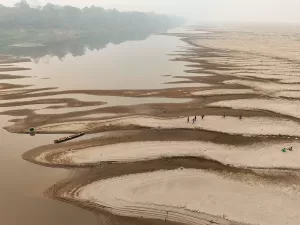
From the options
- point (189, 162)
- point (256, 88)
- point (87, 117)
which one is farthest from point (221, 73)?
point (189, 162)

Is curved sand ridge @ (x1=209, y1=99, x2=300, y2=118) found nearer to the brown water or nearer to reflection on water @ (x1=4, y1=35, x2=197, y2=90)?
reflection on water @ (x1=4, y1=35, x2=197, y2=90)

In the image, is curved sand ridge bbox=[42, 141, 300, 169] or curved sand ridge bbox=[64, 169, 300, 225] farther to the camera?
curved sand ridge bbox=[42, 141, 300, 169]

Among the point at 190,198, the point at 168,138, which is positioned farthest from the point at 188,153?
the point at 190,198

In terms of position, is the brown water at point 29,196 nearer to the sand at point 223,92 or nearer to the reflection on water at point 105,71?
the reflection on water at point 105,71

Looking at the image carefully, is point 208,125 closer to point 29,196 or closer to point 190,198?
point 190,198

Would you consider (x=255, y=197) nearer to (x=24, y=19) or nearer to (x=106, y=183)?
(x=106, y=183)

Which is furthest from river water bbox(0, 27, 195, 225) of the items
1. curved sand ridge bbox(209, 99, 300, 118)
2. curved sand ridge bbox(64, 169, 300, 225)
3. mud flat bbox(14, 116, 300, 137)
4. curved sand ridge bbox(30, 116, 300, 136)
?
curved sand ridge bbox(209, 99, 300, 118)
